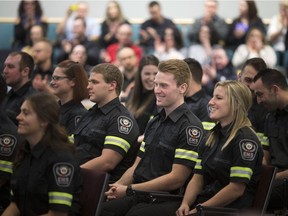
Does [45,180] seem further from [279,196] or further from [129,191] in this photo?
[279,196]

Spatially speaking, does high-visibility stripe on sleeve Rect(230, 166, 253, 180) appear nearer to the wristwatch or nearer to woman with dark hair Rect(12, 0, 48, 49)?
the wristwatch

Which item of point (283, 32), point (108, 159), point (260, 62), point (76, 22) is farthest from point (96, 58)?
point (108, 159)

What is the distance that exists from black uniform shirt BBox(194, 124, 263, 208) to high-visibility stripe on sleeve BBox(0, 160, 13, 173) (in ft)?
4.13

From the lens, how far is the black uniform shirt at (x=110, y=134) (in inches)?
213

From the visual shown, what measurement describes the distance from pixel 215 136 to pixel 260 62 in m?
1.51

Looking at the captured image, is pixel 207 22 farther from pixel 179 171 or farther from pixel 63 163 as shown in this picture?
pixel 63 163

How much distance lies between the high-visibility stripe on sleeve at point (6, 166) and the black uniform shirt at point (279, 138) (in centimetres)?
210

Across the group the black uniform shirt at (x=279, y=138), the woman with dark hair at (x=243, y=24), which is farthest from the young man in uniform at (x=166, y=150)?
the woman with dark hair at (x=243, y=24)

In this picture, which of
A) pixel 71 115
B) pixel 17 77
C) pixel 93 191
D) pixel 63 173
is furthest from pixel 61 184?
pixel 17 77

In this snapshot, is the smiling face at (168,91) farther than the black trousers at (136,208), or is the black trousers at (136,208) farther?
the smiling face at (168,91)

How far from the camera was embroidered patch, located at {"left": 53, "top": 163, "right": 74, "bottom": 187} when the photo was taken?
13.7 ft

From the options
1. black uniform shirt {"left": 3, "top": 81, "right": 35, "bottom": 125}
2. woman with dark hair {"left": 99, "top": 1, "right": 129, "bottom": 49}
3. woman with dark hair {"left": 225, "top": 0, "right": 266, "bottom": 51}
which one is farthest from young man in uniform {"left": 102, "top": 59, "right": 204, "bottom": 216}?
woman with dark hair {"left": 99, "top": 1, "right": 129, "bottom": 49}

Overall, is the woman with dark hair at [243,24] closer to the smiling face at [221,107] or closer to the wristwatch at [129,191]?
the smiling face at [221,107]

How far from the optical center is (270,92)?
573 centimetres
